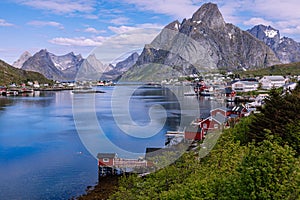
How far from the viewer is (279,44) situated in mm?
124562

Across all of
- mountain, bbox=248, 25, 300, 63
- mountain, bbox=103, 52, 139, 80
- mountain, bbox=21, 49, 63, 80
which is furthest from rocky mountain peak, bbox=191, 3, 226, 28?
mountain, bbox=103, 52, 139, 80

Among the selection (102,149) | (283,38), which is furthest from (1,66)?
(283,38)

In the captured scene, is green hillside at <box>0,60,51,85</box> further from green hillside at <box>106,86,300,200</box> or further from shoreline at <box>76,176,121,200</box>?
green hillside at <box>106,86,300,200</box>

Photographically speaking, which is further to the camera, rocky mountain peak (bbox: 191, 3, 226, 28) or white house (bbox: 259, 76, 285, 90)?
rocky mountain peak (bbox: 191, 3, 226, 28)

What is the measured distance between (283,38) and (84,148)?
423 ft

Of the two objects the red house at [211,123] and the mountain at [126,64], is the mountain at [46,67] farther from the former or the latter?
the red house at [211,123]

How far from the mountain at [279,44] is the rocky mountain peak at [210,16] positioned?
33025 mm

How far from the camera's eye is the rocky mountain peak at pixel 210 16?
Result: 93.1m

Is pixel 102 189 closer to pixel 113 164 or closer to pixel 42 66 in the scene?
pixel 113 164

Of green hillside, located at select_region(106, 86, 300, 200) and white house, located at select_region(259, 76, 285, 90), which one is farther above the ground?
white house, located at select_region(259, 76, 285, 90)

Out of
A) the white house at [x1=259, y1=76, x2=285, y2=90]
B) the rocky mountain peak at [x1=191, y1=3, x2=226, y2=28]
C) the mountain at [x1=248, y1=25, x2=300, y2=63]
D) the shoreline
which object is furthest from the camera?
the mountain at [x1=248, y1=25, x2=300, y2=63]

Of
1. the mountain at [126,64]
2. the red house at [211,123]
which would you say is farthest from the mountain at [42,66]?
the red house at [211,123]

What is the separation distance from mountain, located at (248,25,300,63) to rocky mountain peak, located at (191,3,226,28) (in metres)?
33.0

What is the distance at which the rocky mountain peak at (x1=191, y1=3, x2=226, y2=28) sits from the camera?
93125 mm
